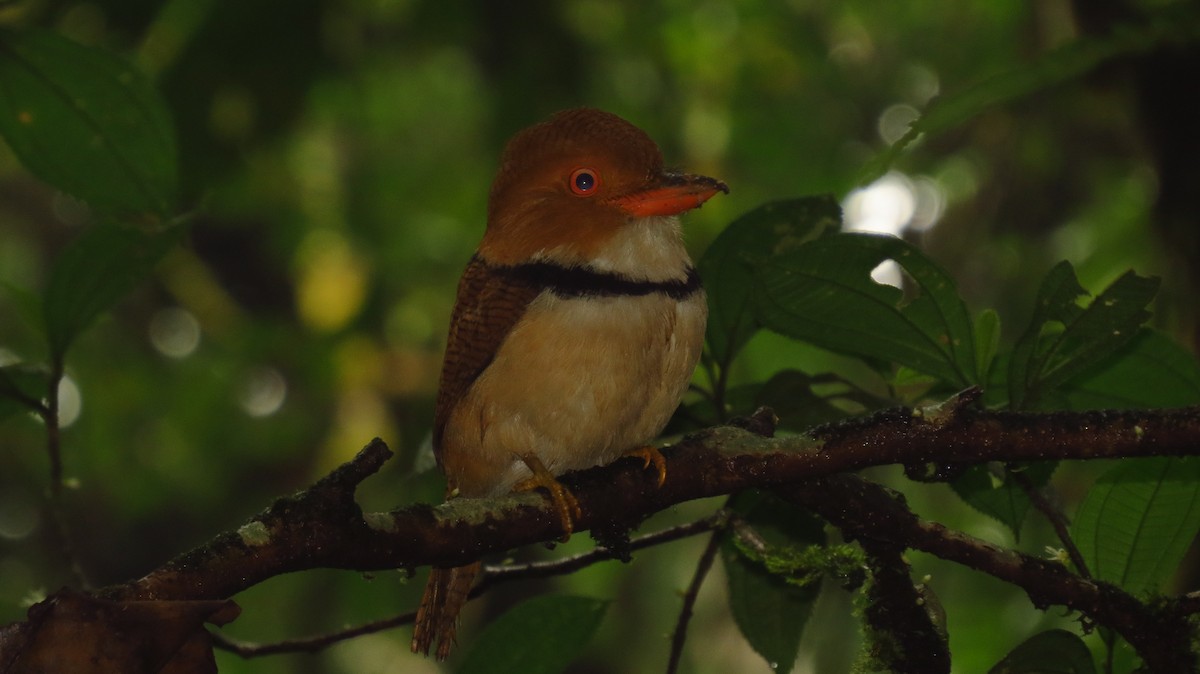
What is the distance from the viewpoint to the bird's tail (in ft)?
8.51

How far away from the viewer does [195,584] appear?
1.46m

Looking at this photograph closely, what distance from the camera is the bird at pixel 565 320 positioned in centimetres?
245

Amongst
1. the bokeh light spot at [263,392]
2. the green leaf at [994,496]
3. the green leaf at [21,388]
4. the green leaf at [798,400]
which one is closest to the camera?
the green leaf at [994,496]

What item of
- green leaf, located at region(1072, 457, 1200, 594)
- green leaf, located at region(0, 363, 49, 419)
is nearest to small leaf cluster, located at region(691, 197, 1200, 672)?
green leaf, located at region(1072, 457, 1200, 594)

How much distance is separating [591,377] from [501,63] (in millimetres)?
2736

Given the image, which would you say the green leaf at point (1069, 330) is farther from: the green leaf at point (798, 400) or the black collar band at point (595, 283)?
the black collar band at point (595, 283)

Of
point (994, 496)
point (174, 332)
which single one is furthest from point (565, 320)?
point (174, 332)

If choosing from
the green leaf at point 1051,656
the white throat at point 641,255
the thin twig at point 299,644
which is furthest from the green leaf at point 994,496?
the thin twig at point 299,644

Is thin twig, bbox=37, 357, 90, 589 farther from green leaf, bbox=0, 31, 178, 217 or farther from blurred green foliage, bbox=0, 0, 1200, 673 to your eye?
blurred green foliage, bbox=0, 0, 1200, 673

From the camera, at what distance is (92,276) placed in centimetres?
256

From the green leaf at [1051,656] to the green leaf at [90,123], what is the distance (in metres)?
1.85

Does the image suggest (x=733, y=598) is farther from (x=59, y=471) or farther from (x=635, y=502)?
(x=59, y=471)

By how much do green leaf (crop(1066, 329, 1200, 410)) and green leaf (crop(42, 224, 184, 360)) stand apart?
188cm

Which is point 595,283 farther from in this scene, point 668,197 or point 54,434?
point 54,434
